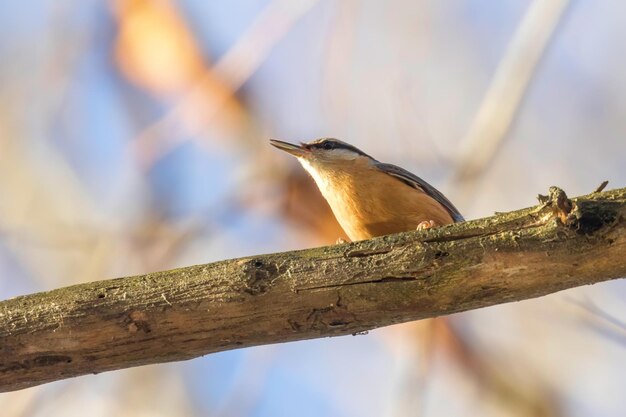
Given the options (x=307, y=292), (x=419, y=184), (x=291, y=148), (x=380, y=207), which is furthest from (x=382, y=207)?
(x=307, y=292)

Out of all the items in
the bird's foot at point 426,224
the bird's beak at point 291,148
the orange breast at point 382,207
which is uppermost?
the bird's beak at point 291,148

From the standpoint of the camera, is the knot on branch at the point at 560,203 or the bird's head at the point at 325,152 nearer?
the knot on branch at the point at 560,203

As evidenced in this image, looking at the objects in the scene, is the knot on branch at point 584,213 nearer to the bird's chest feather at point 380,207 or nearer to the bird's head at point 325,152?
the bird's chest feather at point 380,207

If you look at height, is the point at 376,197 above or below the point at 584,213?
above

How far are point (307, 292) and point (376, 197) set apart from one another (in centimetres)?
172

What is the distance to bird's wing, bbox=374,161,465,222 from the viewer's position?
4.10 metres

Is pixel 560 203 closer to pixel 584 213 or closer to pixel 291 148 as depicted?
pixel 584 213

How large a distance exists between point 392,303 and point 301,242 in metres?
3.09

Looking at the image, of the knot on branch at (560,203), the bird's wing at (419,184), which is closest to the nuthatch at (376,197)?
the bird's wing at (419,184)

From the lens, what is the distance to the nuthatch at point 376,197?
3873mm

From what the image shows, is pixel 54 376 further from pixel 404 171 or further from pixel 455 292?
pixel 404 171

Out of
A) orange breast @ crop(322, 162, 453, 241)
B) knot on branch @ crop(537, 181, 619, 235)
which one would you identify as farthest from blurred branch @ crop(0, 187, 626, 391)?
orange breast @ crop(322, 162, 453, 241)

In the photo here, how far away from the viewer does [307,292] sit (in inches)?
90.5

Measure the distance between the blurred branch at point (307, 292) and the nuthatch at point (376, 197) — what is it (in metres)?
1.39
